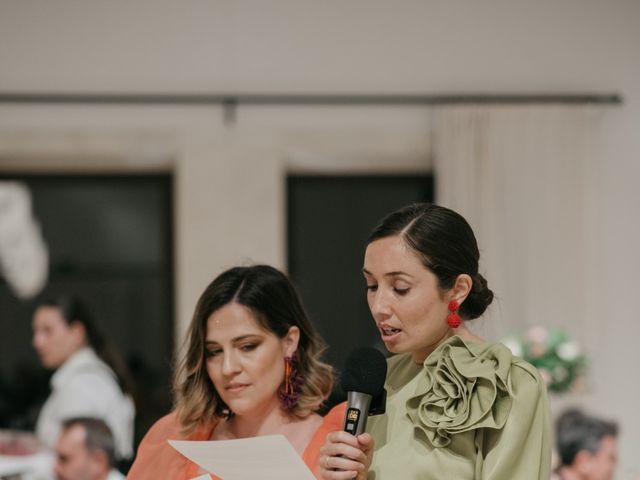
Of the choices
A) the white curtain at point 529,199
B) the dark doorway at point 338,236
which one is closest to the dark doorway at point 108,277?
the dark doorway at point 338,236

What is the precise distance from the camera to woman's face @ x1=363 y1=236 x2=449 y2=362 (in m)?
1.84

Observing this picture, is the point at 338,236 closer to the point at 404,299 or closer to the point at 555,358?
the point at 555,358

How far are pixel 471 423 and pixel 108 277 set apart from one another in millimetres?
4128

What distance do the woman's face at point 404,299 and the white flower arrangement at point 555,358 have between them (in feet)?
8.66

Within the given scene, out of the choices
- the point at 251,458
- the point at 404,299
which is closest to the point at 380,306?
the point at 404,299

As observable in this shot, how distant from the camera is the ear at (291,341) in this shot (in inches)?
90.4

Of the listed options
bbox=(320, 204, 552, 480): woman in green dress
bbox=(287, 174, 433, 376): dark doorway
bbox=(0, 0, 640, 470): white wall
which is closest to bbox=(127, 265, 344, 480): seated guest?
bbox=(320, 204, 552, 480): woman in green dress

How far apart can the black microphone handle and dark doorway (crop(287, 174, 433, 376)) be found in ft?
12.9

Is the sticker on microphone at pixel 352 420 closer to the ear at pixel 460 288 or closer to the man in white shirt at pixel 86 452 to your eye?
the ear at pixel 460 288

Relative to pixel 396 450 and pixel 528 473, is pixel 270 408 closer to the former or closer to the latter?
pixel 396 450

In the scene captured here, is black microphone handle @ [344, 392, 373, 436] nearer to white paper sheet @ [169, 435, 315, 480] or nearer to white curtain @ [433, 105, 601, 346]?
white paper sheet @ [169, 435, 315, 480]

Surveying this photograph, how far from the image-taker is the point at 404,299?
1.84 meters

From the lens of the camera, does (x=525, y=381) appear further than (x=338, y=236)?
No

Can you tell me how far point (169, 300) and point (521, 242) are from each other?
2.02m
